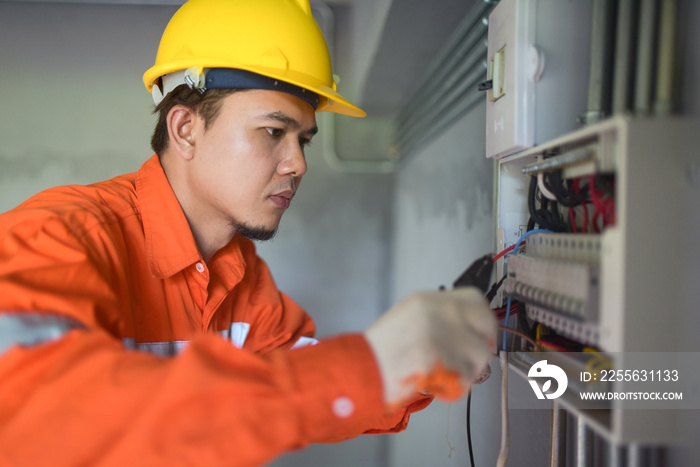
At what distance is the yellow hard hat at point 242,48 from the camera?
1054 millimetres

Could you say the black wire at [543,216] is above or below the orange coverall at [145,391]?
above

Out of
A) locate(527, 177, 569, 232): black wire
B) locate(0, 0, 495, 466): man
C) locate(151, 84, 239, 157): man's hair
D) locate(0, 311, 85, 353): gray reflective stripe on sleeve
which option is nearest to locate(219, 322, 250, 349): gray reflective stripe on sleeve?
locate(0, 0, 495, 466): man

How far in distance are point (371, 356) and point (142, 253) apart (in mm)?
672

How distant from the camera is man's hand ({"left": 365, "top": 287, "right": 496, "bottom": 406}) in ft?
1.60

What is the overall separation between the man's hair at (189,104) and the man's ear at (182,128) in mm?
17

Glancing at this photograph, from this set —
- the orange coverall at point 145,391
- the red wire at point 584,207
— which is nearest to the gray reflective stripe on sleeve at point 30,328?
the orange coverall at point 145,391

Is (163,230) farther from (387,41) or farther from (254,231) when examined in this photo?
(387,41)

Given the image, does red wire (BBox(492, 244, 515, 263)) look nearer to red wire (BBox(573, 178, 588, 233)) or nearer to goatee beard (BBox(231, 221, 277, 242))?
red wire (BBox(573, 178, 588, 233))

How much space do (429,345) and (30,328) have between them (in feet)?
1.46

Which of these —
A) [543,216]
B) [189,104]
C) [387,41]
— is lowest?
[543,216]

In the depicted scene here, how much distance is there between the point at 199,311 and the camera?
112 centimetres

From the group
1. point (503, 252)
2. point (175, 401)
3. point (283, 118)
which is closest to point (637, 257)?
point (503, 252)

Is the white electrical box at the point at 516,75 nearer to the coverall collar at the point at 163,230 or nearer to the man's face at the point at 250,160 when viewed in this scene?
the man's face at the point at 250,160

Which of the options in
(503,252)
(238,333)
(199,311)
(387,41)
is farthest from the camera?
(387,41)
